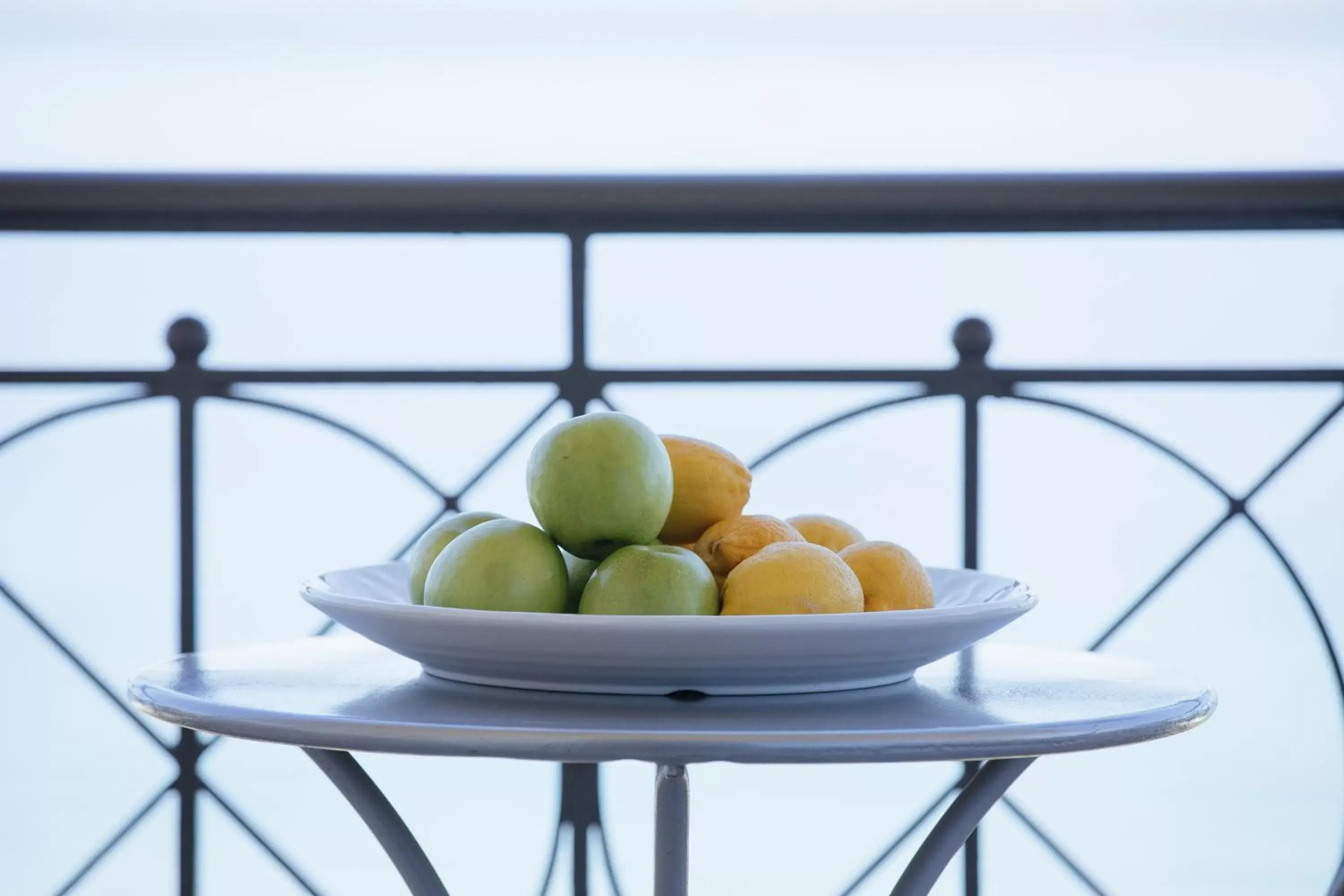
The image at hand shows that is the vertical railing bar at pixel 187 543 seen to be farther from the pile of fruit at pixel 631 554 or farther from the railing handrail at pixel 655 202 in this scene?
the pile of fruit at pixel 631 554

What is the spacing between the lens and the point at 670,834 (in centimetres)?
78

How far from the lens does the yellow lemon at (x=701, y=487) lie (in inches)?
35.0

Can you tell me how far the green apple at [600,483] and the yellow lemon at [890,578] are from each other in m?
0.13

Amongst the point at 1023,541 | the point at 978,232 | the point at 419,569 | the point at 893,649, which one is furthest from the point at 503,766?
the point at 893,649

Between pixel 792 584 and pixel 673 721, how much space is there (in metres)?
0.12

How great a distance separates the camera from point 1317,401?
1536 mm

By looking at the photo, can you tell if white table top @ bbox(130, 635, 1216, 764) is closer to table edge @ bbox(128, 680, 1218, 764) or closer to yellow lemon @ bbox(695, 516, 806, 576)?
table edge @ bbox(128, 680, 1218, 764)

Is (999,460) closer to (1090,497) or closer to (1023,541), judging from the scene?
(1090,497)

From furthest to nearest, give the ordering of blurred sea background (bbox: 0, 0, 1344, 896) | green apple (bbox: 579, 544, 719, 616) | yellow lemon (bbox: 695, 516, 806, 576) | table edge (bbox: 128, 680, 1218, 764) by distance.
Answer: blurred sea background (bbox: 0, 0, 1344, 896) → yellow lemon (bbox: 695, 516, 806, 576) → green apple (bbox: 579, 544, 719, 616) → table edge (bbox: 128, 680, 1218, 764)

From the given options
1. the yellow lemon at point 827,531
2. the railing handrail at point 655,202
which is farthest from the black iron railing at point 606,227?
the yellow lemon at point 827,531

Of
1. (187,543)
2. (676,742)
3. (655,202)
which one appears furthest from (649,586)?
(187,543)

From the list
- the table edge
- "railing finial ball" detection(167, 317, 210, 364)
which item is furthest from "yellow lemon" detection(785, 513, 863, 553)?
"railing finial ball" detection(167, 317, 210, 364)

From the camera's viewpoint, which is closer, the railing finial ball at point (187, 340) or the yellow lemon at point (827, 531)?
the yellow lemon at point (827, 531)

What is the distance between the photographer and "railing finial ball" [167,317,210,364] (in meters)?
1.46
